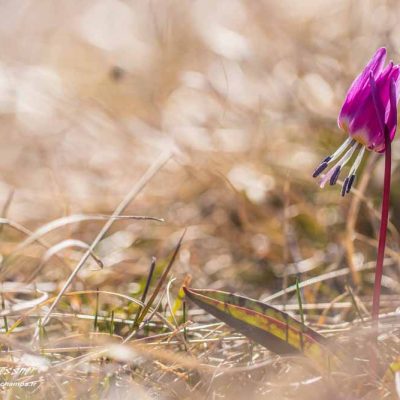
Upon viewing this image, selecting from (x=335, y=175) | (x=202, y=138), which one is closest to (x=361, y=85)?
(x=335, y=175)

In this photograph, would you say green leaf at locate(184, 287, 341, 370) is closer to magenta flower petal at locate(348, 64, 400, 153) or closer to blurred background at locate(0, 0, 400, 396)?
magenta flower petal at locate(348, 64, 400, 153)

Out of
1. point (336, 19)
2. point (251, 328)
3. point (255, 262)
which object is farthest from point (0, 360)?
point (336, 19)

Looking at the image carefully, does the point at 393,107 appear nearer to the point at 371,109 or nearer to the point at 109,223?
the point at 371,109

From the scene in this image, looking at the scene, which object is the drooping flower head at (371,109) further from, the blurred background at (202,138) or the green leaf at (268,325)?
the blurred background at (202,138)

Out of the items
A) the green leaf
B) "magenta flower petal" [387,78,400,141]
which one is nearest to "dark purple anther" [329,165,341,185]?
"magenta flower petal" [387,78,400,141]

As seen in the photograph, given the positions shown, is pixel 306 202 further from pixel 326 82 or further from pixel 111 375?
pixel 111 375
